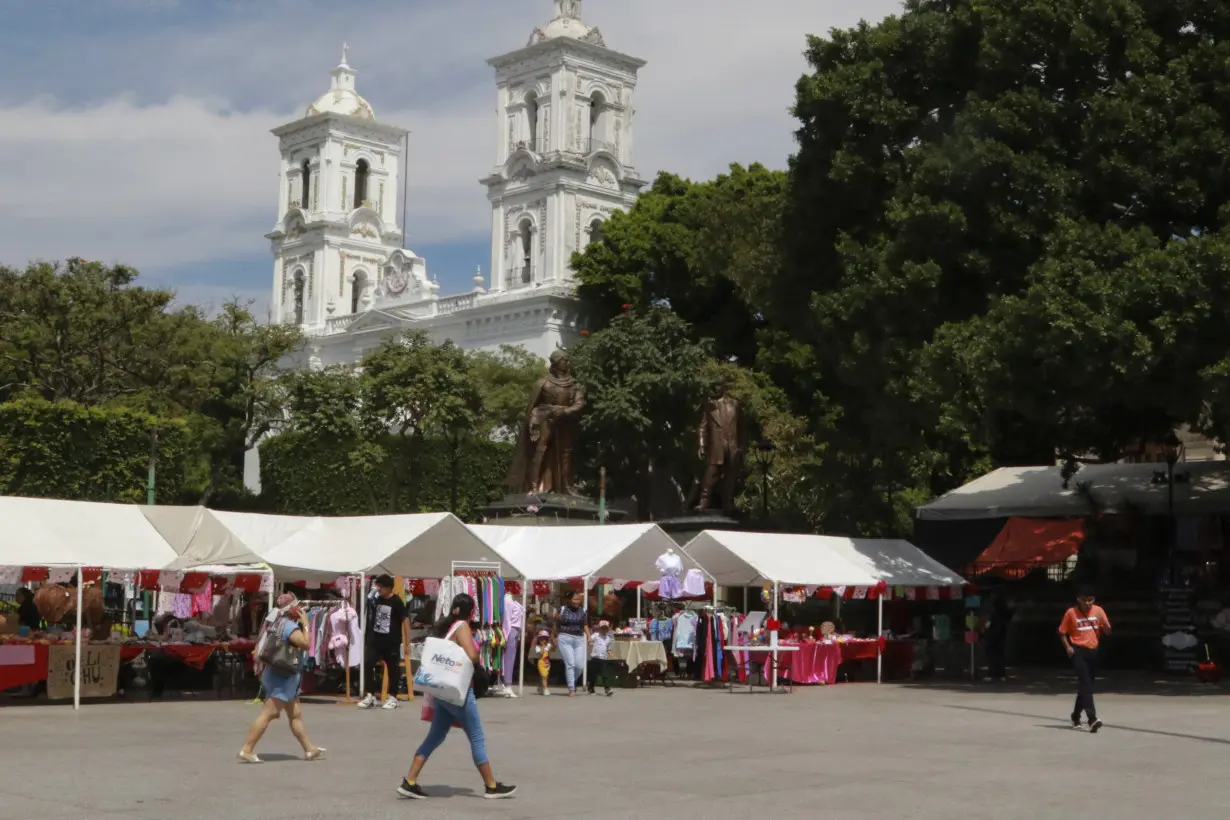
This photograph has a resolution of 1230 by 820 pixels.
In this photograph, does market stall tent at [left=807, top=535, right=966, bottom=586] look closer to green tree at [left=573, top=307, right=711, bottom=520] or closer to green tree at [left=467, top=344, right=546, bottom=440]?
green tree at [left=573, top=307, right=711, bottom=520]

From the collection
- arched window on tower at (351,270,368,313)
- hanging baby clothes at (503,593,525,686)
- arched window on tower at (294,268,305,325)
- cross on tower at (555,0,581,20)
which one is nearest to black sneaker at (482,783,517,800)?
hanging baby clothes at (503,593,525,686)

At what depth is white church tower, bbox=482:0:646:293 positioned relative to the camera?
74312 mm

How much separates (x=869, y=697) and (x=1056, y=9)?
33.9ft

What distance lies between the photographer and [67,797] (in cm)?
1122

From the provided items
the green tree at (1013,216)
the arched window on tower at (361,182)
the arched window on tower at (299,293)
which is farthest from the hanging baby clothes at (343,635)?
the arched window on tower at (361,182)

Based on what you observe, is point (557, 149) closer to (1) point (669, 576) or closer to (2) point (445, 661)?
(1) point (669, 576)

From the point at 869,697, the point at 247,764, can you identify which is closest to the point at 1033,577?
the point at 869,697

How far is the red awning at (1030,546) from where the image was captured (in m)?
31.2

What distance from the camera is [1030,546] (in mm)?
31703

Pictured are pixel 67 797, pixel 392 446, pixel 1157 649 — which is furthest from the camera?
pixel 392 446

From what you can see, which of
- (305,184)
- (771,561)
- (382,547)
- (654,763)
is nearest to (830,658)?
(771,561)

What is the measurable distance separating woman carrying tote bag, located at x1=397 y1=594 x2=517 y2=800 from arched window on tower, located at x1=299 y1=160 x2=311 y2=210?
3287 inches

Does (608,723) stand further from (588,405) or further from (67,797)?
(588,405)

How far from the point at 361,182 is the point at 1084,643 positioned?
7982 centimetres
